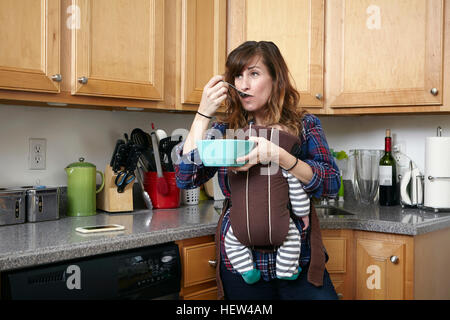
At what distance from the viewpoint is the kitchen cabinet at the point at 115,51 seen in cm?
161

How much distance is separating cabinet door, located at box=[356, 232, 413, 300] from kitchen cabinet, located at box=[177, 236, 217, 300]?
0.61 metres

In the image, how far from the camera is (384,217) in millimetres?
1979

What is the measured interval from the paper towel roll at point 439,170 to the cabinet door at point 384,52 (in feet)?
0.65

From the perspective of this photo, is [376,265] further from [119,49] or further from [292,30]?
[119,49]

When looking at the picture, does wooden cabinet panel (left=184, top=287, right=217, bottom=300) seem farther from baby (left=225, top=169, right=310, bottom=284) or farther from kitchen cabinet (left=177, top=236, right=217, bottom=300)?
baby (left=225, top=169, right=310, bottom=284)

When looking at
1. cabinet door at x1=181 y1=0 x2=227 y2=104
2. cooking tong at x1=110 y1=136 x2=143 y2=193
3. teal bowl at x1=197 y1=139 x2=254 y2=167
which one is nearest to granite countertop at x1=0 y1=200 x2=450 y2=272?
cooking tong at x1=110 y1=136 x2=143 y2=193

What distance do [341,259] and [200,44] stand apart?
42.7 inches

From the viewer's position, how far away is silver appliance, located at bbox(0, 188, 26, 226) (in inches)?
65.4

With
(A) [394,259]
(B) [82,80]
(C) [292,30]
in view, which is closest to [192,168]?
(B) [82,80]

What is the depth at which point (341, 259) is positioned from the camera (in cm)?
194

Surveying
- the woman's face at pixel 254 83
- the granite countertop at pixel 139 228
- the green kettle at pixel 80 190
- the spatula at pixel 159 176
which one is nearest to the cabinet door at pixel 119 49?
the spatula at pixel 159 176

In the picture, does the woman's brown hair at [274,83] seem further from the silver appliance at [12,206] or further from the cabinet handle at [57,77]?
the silver appliance at [12,206]

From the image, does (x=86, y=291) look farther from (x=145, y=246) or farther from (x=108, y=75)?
(x=108, y=75)

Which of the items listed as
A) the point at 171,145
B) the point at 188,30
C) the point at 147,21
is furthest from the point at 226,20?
the point at 171,145
